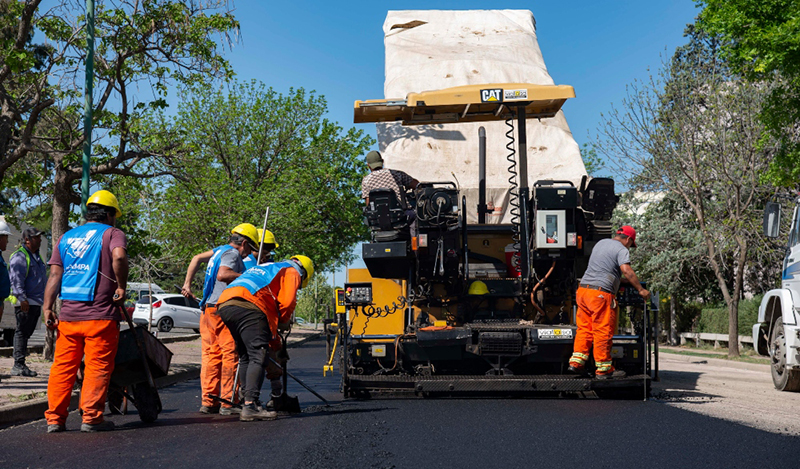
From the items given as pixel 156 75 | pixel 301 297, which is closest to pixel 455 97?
pixel 156 75

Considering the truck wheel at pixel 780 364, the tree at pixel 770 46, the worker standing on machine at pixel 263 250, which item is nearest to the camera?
the worker standing on machine at pixel 263 250

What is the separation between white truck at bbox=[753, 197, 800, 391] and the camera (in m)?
10.2

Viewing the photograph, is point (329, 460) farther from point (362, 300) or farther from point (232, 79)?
point (232, 79)

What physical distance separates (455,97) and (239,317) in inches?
148

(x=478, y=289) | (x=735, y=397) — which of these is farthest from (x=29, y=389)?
(x=735, y=397)

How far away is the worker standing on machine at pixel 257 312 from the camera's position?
6.96 metres

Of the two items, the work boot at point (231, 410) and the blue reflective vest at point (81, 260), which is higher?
the blue reflective vest at point (81, 260)

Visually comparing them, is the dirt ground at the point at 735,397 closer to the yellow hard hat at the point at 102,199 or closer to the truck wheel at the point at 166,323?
the yellow hard hat at the point at 102,199

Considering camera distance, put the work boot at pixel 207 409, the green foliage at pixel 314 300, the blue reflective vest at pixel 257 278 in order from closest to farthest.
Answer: the blue reflective vest at pixel 257 278 < the work boot at pixel 207 409 < the green foliage at pixel 314 300

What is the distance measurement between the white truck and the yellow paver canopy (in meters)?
3.13

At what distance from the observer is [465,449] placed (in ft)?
18.4

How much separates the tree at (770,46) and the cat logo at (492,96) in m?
6.47

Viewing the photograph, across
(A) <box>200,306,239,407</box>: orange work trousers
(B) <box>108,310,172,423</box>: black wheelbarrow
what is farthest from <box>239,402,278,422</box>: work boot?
(B) <box>108,310,172,423</box>: black wheelbarrow

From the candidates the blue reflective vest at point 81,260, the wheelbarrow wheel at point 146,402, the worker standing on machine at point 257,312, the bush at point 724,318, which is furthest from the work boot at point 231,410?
the bush at point 724,318
